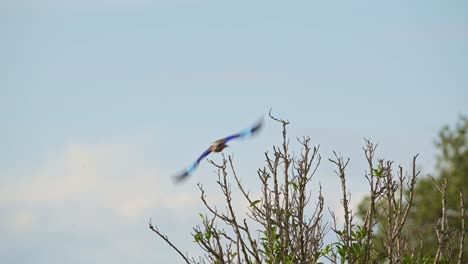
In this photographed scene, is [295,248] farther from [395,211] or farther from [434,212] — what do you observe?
[434,212]

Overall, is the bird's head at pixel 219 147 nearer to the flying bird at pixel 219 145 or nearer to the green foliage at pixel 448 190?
the flying bird at pixel 219 145

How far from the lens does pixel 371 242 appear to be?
9.80 metres

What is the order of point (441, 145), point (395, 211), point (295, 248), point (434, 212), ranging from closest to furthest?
point (295, 248) → point (395, 211) → point (434, 212) → point (441, 145)

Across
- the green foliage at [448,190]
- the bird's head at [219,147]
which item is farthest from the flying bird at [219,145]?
the green foliage at [448,190]

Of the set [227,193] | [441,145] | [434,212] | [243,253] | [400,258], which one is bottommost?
[400,258]

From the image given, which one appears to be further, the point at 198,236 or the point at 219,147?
the point at 198,236

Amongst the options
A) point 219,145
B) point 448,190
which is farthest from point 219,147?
point 448,190

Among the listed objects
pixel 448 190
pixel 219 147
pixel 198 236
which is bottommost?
pixel 198 236

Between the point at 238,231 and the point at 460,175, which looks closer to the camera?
the point at 238,231

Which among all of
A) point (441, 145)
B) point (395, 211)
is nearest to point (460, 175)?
point (441, 145)

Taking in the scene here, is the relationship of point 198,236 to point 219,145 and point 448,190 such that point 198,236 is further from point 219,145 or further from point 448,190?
point 448,190

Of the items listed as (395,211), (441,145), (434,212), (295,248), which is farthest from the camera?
(441,145)

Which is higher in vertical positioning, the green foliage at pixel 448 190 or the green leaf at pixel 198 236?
the green foliage at pixel 448 190

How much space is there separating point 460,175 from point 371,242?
3563cm
